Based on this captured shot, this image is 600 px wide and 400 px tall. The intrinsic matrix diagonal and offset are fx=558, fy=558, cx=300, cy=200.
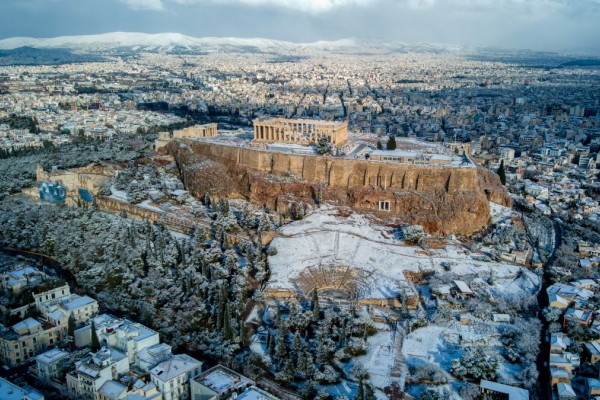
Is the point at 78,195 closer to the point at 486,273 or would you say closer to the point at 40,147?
the point at 40,147

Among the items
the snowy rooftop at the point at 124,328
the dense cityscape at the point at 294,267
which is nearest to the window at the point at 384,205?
the dense cityscape at the point at 294,267

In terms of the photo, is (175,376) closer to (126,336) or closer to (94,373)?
(94,373)

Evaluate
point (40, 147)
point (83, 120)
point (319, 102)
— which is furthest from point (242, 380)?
point (319, 102)

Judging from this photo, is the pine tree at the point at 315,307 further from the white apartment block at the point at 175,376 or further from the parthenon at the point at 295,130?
the parthenon at the point at 295,130

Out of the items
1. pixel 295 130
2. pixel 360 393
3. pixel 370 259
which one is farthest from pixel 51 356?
pixel 295 130

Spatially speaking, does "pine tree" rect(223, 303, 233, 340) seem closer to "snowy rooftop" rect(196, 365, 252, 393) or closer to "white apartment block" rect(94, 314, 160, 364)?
"white apartment block" rect(94, 314, 160, 364)
